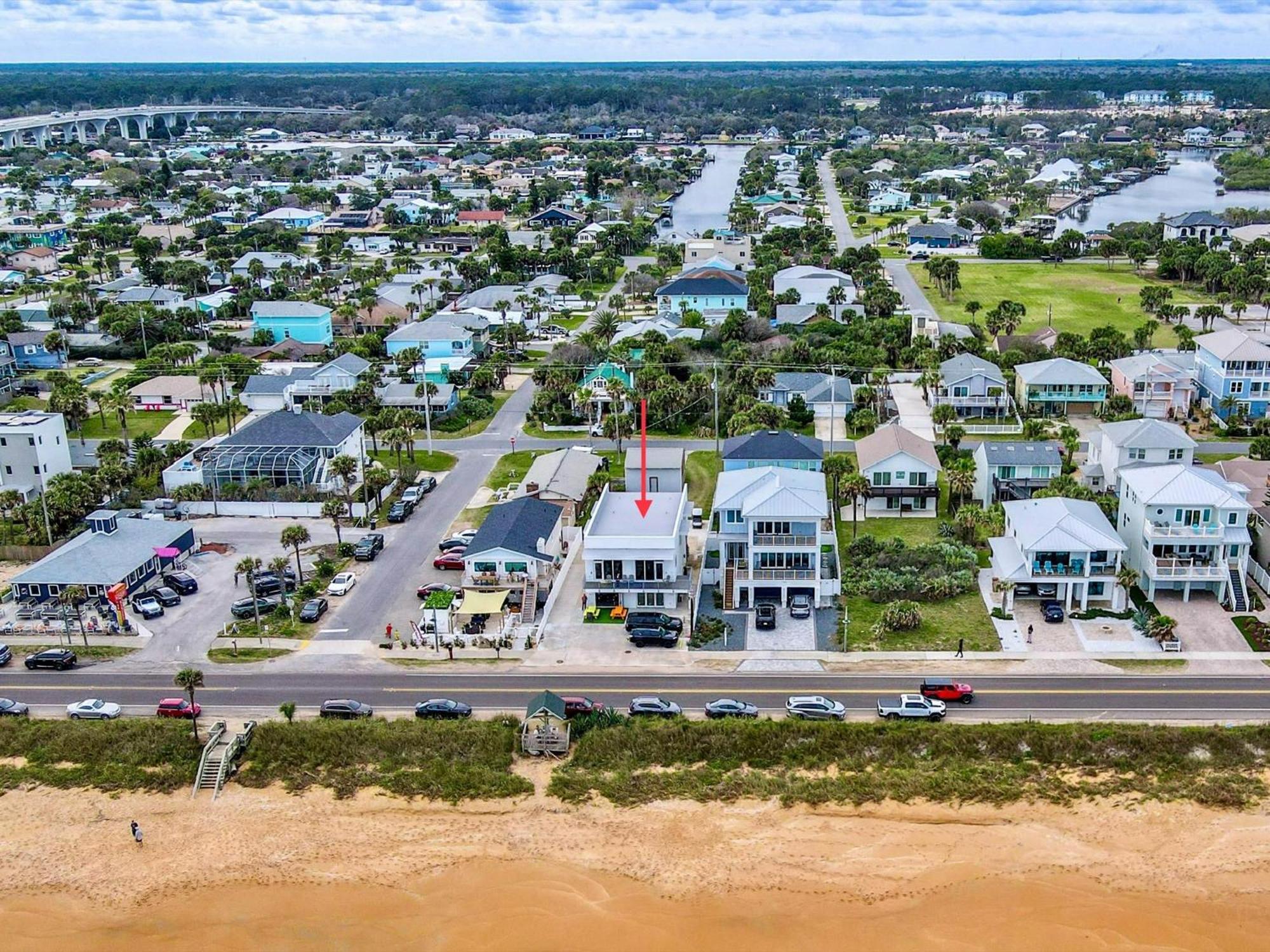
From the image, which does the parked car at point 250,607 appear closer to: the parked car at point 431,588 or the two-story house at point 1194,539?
the parked car at point 431,588

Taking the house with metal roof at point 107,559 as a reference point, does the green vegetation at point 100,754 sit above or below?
below

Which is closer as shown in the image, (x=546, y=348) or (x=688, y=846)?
(x=688, y=846)

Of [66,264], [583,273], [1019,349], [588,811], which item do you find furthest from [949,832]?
[66,264]

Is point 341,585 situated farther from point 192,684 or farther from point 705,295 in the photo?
point 705,295

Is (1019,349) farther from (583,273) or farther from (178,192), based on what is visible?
(178,192)

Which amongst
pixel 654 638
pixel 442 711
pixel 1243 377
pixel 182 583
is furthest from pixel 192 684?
pixel 1243 377

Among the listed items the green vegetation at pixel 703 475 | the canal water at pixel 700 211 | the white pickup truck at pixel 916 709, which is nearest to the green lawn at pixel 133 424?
the green vegetation at pixel 703 475
